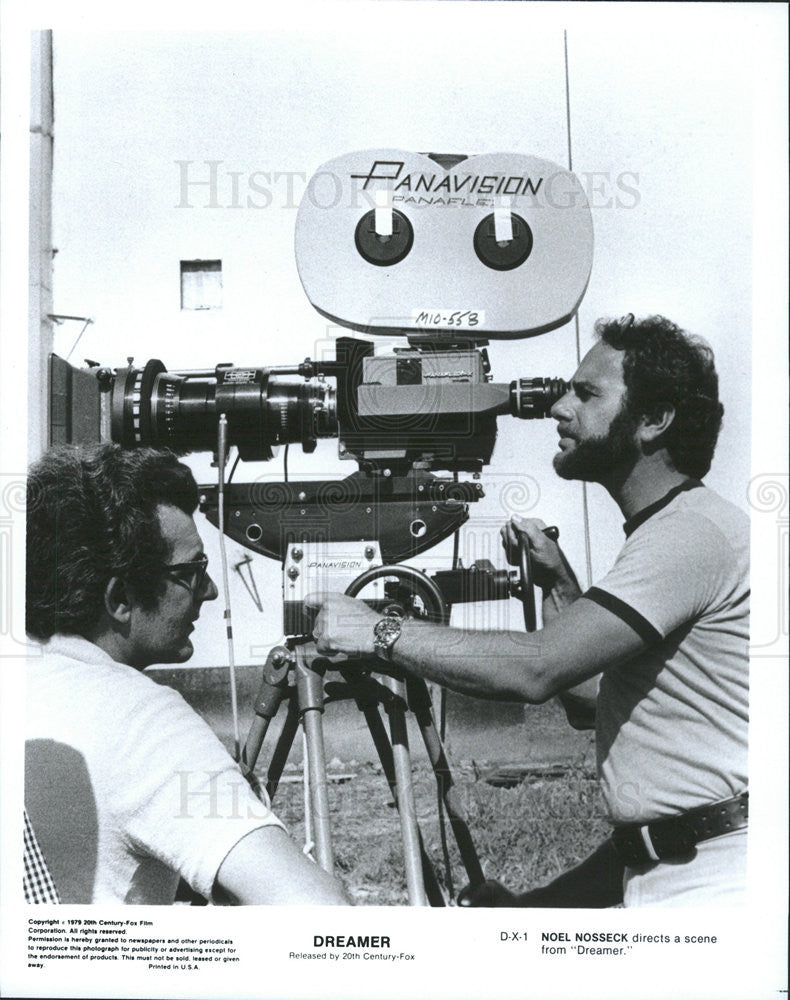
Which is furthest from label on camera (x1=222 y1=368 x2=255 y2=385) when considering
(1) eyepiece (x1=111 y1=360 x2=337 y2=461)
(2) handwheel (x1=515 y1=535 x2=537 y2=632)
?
(2) handwheel (x1=515 y1=535 x2=537 y2=632)

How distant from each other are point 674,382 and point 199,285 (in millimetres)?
1218

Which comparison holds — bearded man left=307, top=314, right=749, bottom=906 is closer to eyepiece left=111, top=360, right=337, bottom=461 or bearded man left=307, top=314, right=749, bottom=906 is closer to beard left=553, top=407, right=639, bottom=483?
beard left=553, top=407, right=639, bottom=483

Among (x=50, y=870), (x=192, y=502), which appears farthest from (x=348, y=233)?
(x=50, y=870)

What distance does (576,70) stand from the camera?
2.70 m

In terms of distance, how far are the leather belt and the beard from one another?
0.83 meters

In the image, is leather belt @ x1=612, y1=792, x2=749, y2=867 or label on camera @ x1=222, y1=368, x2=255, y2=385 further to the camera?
label on camera @ x1=222, y1=368, x2=255, y2=385

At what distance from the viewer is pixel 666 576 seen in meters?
2.47

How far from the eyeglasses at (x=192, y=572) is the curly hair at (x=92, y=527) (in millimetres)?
44

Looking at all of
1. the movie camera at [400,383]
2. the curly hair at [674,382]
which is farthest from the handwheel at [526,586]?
the curly hair at [674,382]

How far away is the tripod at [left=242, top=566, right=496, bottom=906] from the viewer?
8.41ft

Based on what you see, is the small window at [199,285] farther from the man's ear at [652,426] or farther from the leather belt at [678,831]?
the leather belt at [678,831]

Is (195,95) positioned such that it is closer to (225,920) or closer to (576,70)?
(576,70)

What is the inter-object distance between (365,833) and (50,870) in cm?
75

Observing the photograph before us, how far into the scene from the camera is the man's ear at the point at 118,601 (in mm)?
2480
